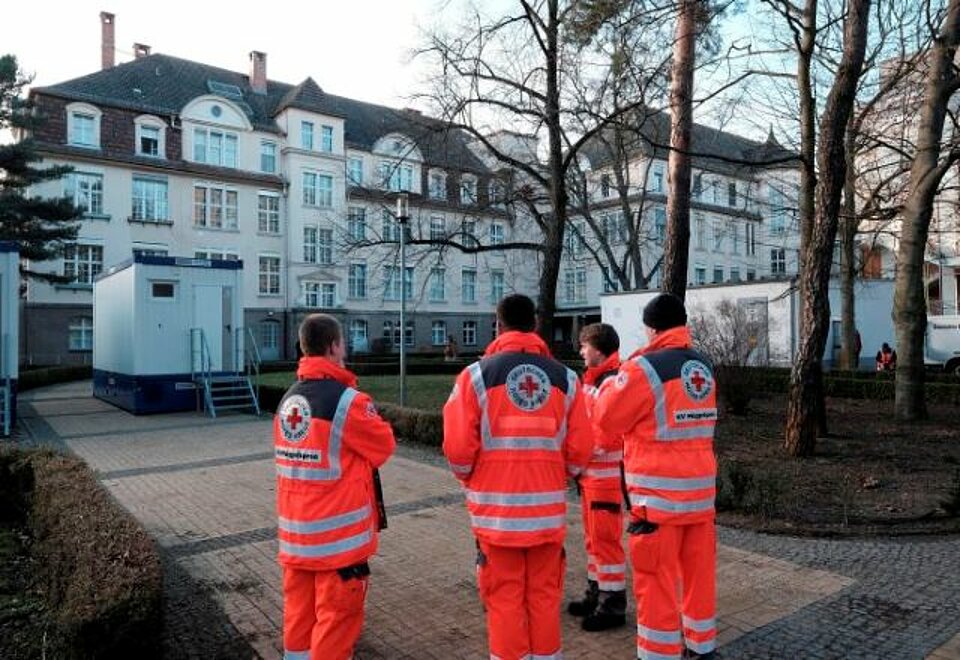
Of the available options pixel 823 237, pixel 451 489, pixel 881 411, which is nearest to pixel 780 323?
pixel 881 411

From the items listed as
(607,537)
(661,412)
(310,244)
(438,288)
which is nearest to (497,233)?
(438,288)

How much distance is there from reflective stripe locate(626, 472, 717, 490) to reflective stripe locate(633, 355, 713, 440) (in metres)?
0.22

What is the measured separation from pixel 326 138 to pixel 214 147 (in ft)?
22.0

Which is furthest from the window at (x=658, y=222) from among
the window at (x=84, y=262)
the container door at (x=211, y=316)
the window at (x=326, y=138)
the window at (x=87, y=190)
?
the window at (x=84, y=262)

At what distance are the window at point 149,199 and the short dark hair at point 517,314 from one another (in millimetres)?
38303

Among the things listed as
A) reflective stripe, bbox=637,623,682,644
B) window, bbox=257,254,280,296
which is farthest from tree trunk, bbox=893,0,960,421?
window, bbox=257,254,280,296

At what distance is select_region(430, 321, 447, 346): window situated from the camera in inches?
1921

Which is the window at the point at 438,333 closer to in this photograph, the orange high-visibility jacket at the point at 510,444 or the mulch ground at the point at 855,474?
the mulch ground at the point at 855,474

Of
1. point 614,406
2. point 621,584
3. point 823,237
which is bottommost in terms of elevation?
point 621,584

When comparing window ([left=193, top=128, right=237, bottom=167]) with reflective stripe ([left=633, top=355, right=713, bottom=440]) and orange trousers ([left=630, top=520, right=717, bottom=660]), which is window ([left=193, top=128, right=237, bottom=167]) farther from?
orange trousers ([left=630, top=520, right=717, bottom=660])

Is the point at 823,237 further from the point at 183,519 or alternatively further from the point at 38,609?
the point at 38,609

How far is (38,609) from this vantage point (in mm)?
5195

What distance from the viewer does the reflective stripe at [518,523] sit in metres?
3.34

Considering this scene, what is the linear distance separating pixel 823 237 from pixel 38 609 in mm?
10242
